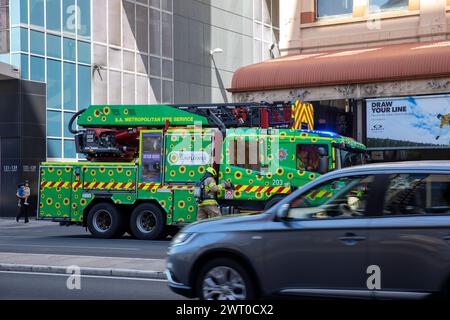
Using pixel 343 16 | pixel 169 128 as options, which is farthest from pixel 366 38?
pixel 169 128

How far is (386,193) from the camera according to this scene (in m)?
7.24

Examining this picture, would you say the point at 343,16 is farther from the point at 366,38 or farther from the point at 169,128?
the point at 169,128

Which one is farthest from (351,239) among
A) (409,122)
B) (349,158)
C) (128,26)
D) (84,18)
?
(128,26)

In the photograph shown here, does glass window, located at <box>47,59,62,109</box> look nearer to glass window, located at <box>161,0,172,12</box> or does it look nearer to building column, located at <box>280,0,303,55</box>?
glass window, located at <box>161,0,172,12</box>

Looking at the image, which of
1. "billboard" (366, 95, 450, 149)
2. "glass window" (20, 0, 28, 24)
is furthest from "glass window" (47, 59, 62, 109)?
"billboard" (366, 95, 450, 149)

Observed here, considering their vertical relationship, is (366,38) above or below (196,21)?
below

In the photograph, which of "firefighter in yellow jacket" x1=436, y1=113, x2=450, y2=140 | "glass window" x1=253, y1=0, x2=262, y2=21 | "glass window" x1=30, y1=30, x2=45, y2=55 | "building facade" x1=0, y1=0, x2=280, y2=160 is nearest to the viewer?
"firefighter in yellow jacket" x1=436, y1=113, x2=450, y2=140

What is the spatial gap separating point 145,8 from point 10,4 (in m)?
8.68

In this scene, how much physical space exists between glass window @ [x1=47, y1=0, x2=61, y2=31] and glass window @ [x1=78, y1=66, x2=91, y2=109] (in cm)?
225

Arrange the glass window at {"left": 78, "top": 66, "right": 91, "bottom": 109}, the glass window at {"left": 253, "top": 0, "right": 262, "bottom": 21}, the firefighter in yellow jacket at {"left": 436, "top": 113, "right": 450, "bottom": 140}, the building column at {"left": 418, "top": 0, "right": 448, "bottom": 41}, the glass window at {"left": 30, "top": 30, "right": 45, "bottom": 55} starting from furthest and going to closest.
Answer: the glass window at {"left": 253, "top": 0, "right": 262, "bottom": 21}, the glass window at {"left": 78, "top": 66, "right": 91, "bottom": 109}, the glass window at {"left": 30, "top": 30, "right": 45, "bottom": 55}, the building column at {"left": 418, "top": 0, "right": 448, "bottom": 41}, the firefighter in yellow jacket at {"left": 436, "top": 113, "right": 450, "bottom": 140}

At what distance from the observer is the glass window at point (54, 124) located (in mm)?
33031

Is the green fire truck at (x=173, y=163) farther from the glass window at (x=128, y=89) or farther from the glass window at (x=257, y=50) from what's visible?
the glass window at (x=257, y=50)

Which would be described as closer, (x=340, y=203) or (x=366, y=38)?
(x=340, y=203)

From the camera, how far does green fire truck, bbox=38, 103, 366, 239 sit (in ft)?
58.0
